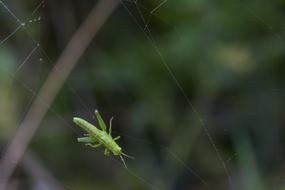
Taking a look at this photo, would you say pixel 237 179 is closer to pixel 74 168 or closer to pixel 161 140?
pixel 161 140

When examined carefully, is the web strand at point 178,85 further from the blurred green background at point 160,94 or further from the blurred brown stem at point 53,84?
the blurred brown stem at point 53,84

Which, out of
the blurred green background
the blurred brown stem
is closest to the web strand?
the blurred green background

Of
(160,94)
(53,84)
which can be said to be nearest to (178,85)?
(160,94)

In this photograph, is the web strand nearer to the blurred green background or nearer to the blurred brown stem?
the blurred green background

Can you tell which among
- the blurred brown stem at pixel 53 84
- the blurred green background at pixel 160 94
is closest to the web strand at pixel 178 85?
the blurred green background at pixel 160 94

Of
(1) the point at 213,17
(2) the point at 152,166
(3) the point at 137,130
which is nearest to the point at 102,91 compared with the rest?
(3) the point at 137,130
